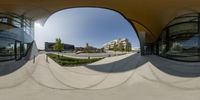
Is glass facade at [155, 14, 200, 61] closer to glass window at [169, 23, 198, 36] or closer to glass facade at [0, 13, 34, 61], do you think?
glass window at [169, 23, 198, 36]

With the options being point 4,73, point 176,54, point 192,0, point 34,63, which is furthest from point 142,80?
point 4,73

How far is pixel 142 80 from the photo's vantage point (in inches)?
60.1

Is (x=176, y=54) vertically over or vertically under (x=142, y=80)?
over

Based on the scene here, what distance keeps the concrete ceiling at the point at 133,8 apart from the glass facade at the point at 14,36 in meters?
0.04

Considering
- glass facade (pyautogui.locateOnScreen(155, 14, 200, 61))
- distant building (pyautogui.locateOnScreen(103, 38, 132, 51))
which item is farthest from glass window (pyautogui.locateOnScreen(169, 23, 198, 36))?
distant building (pyautogui.locateOnScreen(103, 38, 132, 51))

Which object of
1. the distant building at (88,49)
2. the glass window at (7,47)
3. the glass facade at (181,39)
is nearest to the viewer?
the glass window at (7,47)

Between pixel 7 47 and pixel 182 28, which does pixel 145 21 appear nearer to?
pixel 182 28

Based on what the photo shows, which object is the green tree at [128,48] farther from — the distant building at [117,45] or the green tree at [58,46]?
the green tree at [58,46]

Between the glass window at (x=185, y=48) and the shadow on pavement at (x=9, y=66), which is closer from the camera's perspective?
the shadow on pavement at (x=9, y=66)

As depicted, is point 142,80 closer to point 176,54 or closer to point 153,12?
point 176,54

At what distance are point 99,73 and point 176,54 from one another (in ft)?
1.50

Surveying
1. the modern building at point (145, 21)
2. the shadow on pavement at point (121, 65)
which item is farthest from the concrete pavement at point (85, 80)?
the modern building at point (145, 21)

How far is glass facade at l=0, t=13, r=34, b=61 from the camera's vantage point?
111cm

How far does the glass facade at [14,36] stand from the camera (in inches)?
43.7
